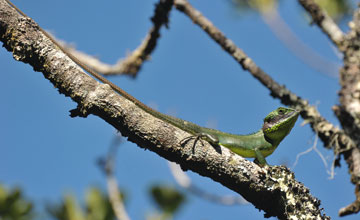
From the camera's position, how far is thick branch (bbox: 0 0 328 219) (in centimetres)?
288

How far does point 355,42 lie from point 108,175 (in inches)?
171

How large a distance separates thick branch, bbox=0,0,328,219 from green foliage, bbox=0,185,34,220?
142 inches

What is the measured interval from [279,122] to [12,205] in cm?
379

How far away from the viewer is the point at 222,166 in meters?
3.07

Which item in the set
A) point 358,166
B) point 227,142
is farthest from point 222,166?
point 358,166

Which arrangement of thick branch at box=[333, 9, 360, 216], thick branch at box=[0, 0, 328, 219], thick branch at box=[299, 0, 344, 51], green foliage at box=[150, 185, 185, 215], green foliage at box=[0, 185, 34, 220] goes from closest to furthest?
1. thick branch at box=[0, 0, 328, 219]
2. thick branch at box=[333, 9, 360, 216]
3. thick branch at box=[299, 0, 344, 51]
4. green foliage at box=[0, 185, 34, 220]
5. green foliage at box=[150, 185, 185, 215]

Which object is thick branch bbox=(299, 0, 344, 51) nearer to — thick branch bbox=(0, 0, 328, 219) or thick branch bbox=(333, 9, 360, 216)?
thick branch bbox=(333, 9, 360, 216)

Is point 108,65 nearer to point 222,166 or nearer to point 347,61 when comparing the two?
point 347,61

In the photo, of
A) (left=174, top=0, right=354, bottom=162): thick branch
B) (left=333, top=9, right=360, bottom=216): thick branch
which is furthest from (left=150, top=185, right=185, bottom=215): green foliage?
(left=333, top=9, right=360, bottom=216): thick branch

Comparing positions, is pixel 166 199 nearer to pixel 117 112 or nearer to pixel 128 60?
pixel 128 60

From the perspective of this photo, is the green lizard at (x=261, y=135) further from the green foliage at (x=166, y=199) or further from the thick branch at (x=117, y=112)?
the green foliage at (x=166, y=199)

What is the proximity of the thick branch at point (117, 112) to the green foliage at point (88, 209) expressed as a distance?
15.0 feet

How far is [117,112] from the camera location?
2877mm

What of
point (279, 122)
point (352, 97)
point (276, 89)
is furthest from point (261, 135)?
point (352, 97)
